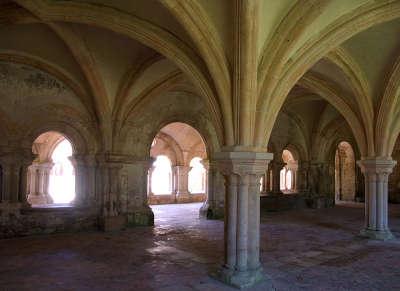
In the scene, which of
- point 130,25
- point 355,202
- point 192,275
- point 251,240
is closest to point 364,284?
point 251,240

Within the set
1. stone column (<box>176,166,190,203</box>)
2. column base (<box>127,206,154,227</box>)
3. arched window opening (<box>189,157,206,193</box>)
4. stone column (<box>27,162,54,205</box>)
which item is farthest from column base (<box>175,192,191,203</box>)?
column base (<box>127,206,154,227</box>)

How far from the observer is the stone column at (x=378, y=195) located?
865 centimetres

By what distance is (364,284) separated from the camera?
5.27 meters

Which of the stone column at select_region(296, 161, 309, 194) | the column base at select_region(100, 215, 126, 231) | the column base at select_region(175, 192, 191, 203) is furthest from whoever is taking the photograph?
the column base at select_region(175, 192, 191, 203)

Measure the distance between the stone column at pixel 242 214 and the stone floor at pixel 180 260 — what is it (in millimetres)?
298

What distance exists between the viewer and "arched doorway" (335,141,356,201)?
1994cm

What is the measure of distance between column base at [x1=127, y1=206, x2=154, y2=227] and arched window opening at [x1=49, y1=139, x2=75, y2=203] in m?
10.1

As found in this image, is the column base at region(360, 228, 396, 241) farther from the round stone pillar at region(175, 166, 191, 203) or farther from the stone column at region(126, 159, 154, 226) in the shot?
the round stone pillar at region(175, 166, 191, 203)

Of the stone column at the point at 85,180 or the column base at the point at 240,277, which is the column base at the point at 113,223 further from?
the column base at the point at 240,277

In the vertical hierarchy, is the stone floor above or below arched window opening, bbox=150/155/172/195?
below

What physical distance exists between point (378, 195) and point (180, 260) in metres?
5.40

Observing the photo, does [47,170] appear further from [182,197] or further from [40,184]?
[182,197]

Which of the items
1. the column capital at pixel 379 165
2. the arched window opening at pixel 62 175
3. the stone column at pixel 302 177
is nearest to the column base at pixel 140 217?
the column capital at pixel 379 165

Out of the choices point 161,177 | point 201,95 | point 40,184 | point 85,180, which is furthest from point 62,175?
point 201,95
